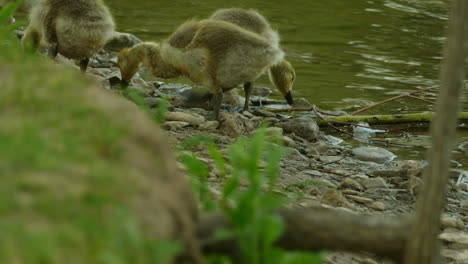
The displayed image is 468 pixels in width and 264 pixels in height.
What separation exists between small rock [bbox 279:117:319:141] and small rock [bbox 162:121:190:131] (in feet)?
3.85

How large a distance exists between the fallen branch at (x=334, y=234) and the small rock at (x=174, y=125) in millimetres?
4233

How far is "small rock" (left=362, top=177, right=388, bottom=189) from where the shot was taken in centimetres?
600

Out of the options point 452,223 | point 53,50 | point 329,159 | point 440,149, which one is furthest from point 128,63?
point 440,149

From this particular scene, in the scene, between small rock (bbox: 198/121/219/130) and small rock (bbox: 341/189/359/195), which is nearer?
small rock (bbox: 341/189/359/195)

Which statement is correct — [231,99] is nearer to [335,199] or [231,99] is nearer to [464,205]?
[464,205]

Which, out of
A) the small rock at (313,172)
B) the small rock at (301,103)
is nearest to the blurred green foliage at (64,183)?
the small rock at (313,172)

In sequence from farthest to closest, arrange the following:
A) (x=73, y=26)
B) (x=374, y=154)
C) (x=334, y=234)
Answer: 1. (x=374, y=154)
2. (x=73, y=26)
3. (x=334, y=234)

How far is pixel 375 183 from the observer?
6.05m

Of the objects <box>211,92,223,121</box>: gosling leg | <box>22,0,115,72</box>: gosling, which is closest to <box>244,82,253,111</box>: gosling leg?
<box>211,92,223,121</box>: gosling leg

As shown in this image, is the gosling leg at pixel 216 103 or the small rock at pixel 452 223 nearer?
the small rock at pixel 452 223

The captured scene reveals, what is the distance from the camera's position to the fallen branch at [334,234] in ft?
8.05

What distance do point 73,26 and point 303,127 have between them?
7.60 feet

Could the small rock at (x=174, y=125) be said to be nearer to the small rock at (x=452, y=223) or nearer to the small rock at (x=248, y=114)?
the small rock at (x=248, y=114)

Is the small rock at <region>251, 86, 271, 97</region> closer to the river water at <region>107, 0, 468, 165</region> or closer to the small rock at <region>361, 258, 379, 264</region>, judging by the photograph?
the river water at <region>107, 0, 468, 165</region>
